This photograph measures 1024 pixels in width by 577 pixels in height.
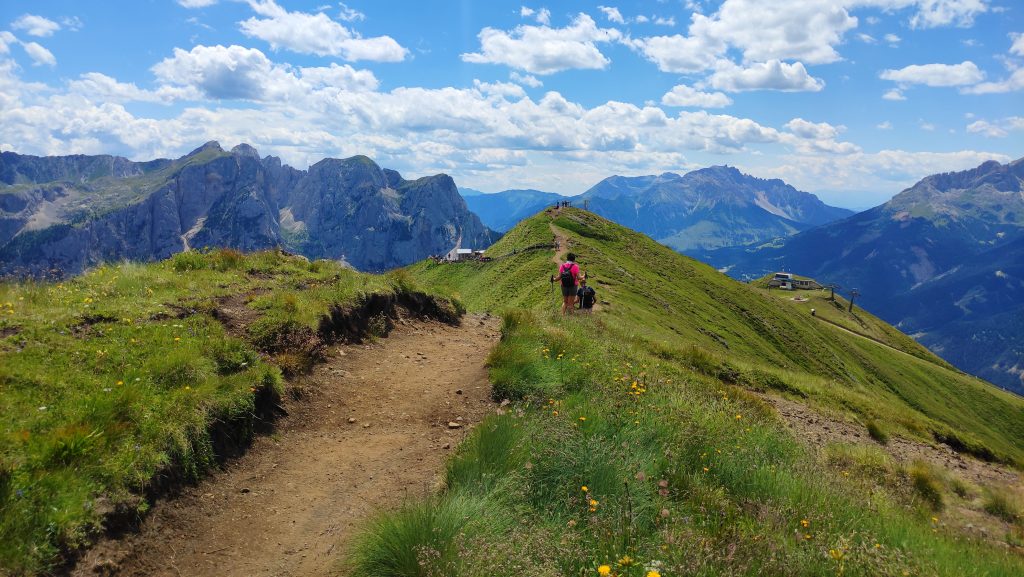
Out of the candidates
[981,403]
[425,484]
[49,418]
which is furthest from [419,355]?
[981,403]

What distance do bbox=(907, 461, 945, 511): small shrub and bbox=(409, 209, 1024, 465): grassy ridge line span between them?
7.81 meters

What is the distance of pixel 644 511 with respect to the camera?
17.7ft

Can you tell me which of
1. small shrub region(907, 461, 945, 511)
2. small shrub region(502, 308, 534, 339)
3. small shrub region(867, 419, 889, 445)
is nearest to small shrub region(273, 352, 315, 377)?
small shrub region(502, 308, 534, 339)

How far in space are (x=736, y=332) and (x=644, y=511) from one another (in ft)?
162

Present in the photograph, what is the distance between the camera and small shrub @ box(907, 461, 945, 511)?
405 inches

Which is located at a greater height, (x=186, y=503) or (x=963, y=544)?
(x=186, y=503)

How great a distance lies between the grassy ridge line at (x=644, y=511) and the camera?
4586 mm

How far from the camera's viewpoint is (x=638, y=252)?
69000 mm

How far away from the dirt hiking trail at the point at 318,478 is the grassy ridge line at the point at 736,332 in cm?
1013

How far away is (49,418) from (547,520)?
6154 mm

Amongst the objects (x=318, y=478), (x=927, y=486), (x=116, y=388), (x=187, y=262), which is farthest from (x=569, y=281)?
(x=116, y=388)

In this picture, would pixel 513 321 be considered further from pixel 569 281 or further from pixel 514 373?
pixel 569 281

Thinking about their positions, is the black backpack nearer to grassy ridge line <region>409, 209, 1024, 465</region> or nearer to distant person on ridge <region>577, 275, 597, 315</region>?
distant person on ridge <region>577, 275, 597, 315</region>

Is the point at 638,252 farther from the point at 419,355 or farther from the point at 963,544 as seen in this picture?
the point at 963,544
